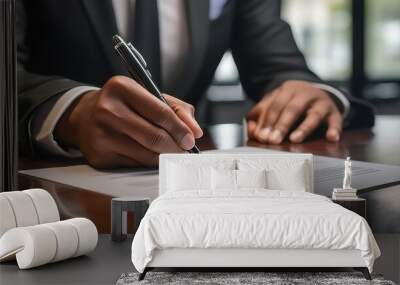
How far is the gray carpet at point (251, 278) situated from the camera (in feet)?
12.3

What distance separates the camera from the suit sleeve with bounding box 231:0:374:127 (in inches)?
207

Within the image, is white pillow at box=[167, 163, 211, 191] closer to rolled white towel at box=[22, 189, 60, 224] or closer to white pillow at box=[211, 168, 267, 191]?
white pillow at box=[211, 168, 267, 191]

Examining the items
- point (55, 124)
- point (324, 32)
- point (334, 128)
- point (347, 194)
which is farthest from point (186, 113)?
point (347, 194)

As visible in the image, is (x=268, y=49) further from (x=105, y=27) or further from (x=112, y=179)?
(x=112, y=179)

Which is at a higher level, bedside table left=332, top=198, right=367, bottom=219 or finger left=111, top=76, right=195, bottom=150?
finger left=111, top=76, right=195, bottom=150

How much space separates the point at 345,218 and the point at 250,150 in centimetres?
153

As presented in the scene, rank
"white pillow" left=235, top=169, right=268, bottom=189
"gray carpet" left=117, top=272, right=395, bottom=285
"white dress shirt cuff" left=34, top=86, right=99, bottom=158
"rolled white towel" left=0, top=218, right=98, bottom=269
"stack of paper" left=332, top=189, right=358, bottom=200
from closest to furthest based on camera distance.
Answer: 1. "gray carpet" left=117, top=272, right=395, bottom=285
2. "rolled white towel" left=0, top=218, right=98, bottom=269
3. "white pillow" left=235, top=169, right=268, bottom=189
4. "stack of paper" left=332, top=189, right=358, bottom=200
5. "white dress shirt cuff" left=34, top=86, right=99, bottom=158

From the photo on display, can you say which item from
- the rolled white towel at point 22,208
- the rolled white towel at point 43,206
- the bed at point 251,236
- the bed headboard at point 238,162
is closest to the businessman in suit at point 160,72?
the bed headboard at point 238,162

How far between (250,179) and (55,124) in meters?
1.57

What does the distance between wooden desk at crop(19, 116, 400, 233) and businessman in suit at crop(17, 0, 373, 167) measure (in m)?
0.08

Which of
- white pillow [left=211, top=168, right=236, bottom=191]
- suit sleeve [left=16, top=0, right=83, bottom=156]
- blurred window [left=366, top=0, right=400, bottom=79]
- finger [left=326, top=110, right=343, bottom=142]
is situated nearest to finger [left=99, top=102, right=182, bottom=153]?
suit sleeve [left=16, top=0, right=83, bottom=156]

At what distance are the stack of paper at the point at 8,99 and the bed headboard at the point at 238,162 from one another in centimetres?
119

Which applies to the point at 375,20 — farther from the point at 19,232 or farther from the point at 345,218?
the point at 19,232

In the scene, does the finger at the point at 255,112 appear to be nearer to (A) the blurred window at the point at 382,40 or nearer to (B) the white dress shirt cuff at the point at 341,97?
(B) the white dress shirt cuff at the point at 341,97
